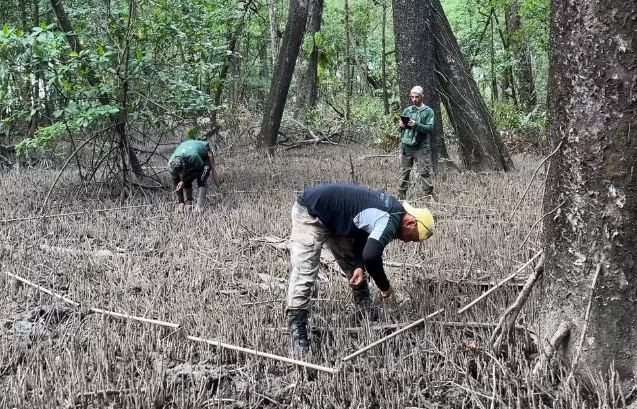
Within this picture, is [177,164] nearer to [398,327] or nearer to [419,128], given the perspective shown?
[419,128]

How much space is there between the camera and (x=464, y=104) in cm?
888

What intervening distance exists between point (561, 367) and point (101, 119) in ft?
21.6

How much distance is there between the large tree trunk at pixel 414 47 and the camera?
8.55 meters

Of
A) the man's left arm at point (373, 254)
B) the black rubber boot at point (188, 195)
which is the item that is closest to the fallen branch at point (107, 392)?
the man's left arm at point (373, 254)

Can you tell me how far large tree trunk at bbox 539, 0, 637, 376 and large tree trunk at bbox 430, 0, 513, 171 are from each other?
21.0 feet

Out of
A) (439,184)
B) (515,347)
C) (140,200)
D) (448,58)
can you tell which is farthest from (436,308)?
(448,58)

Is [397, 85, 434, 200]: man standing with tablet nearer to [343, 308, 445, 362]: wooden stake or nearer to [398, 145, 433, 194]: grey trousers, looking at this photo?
[398, 145, 433, 194]: grey trousers

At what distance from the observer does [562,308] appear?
104 inches

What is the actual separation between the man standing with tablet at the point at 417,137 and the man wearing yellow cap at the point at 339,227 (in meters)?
3.71

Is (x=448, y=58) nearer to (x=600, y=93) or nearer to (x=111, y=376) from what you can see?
(x=600, y=93)

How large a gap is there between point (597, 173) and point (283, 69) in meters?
9.90

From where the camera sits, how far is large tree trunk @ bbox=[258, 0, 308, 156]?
1150 centimetres

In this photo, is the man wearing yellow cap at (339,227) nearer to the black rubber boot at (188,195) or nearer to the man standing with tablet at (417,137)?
the man standing with tablet at (417,137)

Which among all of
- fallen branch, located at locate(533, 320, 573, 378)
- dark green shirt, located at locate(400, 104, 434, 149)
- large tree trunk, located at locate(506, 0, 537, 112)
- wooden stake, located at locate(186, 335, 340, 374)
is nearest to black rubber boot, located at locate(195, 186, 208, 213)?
dark green shirt, located at locate(400, 104, 434, 149)
